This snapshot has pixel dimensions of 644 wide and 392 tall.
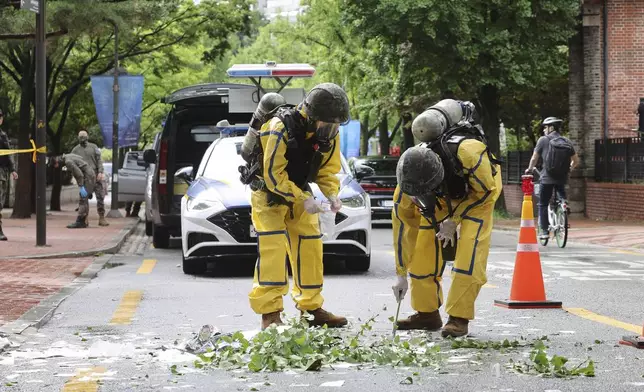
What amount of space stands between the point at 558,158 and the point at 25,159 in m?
16.6

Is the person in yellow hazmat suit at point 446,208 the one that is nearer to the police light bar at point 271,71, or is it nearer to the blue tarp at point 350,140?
the police light bar at point 271,71

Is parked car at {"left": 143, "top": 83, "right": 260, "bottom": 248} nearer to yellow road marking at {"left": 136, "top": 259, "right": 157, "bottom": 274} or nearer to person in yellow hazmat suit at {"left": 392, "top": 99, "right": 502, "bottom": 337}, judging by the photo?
yellow road marking at {"left": 136, "top": 259, "right": 157, "bottom": 274}

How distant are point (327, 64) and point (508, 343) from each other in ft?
133

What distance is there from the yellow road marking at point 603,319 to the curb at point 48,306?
160 inches

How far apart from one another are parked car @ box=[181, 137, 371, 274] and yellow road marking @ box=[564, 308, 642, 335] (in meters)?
3.63

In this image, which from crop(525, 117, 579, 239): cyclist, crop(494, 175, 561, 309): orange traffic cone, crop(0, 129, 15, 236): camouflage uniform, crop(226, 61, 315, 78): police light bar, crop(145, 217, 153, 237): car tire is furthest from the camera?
crop(145, 217, 153, 237): car tire

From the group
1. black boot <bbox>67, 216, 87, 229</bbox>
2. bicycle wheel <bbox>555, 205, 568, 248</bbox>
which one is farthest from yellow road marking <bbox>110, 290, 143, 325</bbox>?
black boot <bbox>67, 216, 87, 229</bbox>

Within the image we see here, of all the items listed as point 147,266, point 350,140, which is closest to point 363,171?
point 147,266

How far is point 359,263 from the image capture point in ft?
45.7

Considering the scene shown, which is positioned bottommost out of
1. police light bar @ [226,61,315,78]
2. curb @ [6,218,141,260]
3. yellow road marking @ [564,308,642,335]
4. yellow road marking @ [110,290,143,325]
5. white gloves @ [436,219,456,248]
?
yellow road marking @ [110,290,143,325]

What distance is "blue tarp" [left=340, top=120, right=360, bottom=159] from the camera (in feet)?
146

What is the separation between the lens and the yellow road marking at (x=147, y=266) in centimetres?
1455

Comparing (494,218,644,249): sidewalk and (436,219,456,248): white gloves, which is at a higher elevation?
(436,219,456,248): white gloves

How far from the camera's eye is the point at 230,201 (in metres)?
13.4
